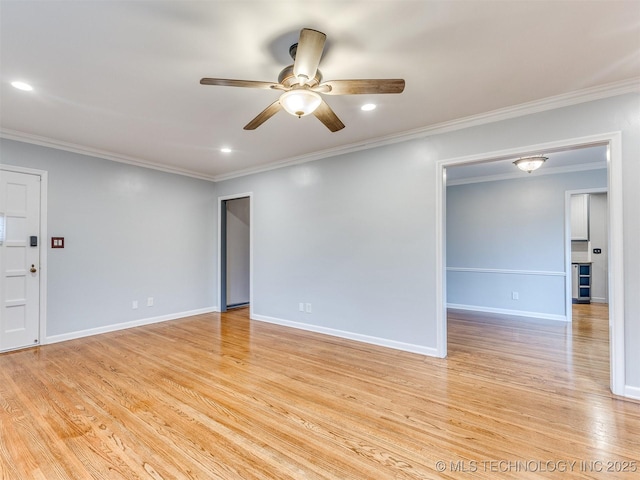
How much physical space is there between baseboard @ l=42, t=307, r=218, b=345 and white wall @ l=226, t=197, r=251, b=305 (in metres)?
0.57

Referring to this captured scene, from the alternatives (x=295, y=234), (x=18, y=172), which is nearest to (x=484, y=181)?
(x=295, y=234)

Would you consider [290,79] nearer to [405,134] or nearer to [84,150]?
[405,134]

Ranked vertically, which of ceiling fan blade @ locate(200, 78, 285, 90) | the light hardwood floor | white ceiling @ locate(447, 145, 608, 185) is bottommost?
the light hardwood floor

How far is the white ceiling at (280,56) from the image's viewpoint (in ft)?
6.07

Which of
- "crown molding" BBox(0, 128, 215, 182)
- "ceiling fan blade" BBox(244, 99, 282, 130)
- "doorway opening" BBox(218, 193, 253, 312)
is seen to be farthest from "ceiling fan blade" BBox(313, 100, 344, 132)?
"crown molding" BBox(0, 128, 215, 182)

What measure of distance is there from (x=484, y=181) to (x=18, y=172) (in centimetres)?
708

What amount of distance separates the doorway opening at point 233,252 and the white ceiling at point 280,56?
2.58 metres

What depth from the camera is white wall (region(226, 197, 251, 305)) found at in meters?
6.23

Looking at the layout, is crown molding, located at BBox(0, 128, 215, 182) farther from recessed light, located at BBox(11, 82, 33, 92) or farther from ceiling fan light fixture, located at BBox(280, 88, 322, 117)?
ceiling fan light fixture, located at BBox(280, 88, 322, 117)

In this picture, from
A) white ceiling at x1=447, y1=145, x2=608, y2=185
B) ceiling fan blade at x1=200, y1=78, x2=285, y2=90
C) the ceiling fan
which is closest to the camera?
the ceiling fan

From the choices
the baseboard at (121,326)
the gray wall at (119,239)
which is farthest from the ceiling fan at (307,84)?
the baseboard at (121,326)

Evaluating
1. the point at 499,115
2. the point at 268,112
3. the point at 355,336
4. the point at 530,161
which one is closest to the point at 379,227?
the point at 355,336

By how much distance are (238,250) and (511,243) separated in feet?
16.8

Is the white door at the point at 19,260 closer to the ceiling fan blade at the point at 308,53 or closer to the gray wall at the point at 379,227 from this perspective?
the gray wall at the point at 379,227
